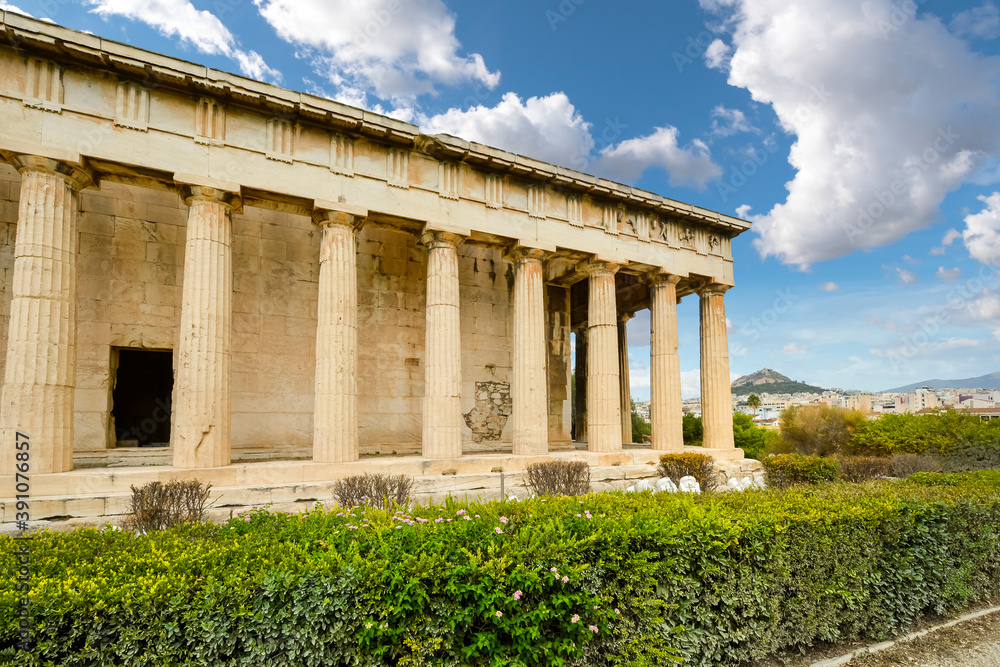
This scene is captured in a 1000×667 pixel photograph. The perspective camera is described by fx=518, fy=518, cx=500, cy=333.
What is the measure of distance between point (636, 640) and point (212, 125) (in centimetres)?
1245

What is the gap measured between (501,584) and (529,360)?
10.6 meters

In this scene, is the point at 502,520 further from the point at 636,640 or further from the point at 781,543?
the point at 781,543

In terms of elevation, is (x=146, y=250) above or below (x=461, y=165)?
below

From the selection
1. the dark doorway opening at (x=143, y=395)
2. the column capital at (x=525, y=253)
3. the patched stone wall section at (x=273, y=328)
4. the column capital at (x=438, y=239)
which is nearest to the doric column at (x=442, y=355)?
the column capital at (x=438, y=239)

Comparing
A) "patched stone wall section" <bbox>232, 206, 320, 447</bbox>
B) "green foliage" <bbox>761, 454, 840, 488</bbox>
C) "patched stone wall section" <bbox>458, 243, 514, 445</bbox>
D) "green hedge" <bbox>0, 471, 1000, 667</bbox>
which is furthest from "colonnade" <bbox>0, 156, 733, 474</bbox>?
"green hedge" <bbox>0, 471, 1000, 667</bbox>

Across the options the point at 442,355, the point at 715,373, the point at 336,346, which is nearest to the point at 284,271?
the point at 336,346

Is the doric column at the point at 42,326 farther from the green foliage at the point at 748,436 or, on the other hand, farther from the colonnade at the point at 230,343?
the green foliage at the point at 748,436

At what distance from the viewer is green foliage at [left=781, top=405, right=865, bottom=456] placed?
85.7 ft

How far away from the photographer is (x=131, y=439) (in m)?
15.3

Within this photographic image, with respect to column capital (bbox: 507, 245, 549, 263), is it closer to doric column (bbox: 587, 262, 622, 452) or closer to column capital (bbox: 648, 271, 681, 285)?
doric column (bbox: 587, 262, 622, 452)

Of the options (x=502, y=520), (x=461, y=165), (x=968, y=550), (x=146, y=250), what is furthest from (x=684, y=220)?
(x=146, y=250)

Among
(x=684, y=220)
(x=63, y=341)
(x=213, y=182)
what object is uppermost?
(x=684, y=220)

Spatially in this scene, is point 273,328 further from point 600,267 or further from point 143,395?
point 600,267

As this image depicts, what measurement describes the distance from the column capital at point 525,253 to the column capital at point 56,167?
995cm
